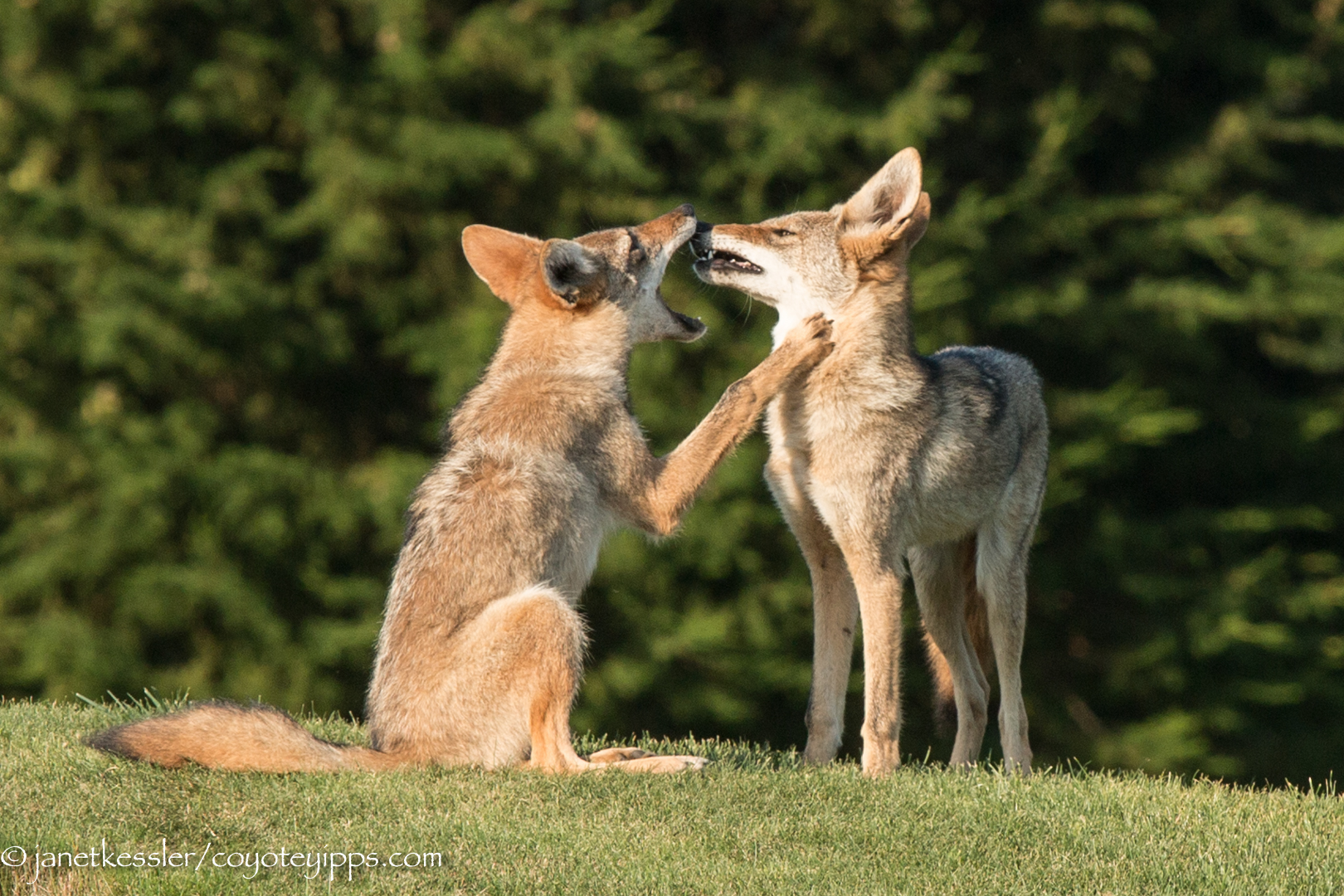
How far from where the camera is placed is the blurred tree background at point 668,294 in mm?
12836

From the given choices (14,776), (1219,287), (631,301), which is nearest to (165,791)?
(14,776)

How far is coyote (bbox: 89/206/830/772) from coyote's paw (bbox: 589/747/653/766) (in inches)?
0.5

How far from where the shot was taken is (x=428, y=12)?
45.8ft

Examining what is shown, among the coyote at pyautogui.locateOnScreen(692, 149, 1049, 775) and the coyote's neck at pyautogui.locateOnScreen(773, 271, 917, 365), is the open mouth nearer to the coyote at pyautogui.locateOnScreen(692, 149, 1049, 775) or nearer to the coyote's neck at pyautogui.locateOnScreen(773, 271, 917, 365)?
the coyote at pyautogui.locateOnScreen(692, 149, 1049, 775)

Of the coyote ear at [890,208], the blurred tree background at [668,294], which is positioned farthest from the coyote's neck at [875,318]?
the blurred tree background at [668,294]

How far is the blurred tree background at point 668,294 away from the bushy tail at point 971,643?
15.3 feet

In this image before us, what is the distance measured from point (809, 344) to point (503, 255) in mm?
1673

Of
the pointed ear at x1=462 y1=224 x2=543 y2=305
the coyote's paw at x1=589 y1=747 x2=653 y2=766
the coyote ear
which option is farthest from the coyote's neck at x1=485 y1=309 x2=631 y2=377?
the coyote's paw at x1=589 y1=747 x2=653 y2=766

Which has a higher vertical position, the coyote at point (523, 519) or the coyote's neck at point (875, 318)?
the coyote's neck at point (875, 318)

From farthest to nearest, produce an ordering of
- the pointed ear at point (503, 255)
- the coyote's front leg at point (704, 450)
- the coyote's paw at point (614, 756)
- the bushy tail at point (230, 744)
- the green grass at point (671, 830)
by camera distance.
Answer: the pointed ear at point (503, 255) → the coyote's front leg at point (704, 450) → the coyote's paw at point (614, 756) → the bushy tail at point (230, 744) → the green grass at point (671, 830)

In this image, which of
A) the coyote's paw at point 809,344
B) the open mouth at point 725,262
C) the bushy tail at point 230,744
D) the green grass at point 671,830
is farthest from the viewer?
the open mouth at point 725,262

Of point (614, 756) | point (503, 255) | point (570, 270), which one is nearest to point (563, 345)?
point (570, 270)

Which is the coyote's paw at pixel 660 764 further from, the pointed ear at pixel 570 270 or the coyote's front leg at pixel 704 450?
the pointed ear at pixel 570 270

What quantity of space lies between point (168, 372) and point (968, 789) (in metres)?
9.13
